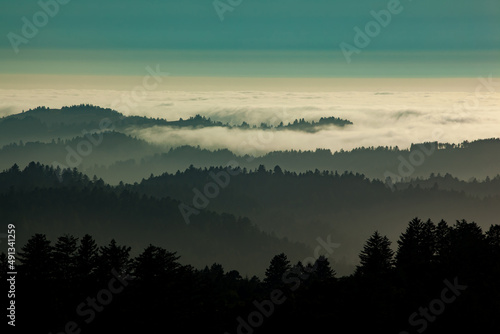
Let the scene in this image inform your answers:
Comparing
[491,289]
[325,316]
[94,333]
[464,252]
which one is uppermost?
[464,252]

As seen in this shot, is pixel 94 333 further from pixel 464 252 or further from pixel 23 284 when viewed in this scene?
pixel 464 252

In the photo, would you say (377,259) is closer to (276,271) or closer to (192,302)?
(276,271)

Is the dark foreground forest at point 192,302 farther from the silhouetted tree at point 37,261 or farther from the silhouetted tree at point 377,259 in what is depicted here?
the silhouetted tree at point 377,259

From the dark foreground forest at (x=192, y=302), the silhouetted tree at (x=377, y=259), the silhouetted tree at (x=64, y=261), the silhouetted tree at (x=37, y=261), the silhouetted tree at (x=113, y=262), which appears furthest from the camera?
the silhouetted tree at (x=377, y=259)

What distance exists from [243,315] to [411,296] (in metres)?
21.7

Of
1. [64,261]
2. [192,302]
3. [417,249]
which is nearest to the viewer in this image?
[192,302]

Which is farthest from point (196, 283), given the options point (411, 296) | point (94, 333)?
point (411, 296)

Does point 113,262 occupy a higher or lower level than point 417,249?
lower

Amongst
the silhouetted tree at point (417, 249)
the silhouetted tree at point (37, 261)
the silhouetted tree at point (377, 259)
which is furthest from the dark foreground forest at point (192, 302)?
the silhouetted tree at point (377, 259)

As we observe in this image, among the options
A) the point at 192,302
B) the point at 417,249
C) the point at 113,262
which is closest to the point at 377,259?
the point at 417,249

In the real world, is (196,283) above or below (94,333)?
above

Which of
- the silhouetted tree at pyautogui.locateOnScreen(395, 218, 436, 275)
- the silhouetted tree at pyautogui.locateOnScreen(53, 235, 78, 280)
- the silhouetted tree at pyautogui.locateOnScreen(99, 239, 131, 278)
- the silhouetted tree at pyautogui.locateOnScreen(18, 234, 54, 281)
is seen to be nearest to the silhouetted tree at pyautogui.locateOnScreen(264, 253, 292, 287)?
the silhouetted tree at pyautogui.locateOnScreen(395, 218, 436, 275)

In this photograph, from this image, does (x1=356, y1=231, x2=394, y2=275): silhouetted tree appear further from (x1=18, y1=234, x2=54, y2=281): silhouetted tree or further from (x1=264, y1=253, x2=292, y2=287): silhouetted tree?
(x1=18, y1=234, x2=54, y2=281): silhouetted tree

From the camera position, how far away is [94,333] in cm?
8175
